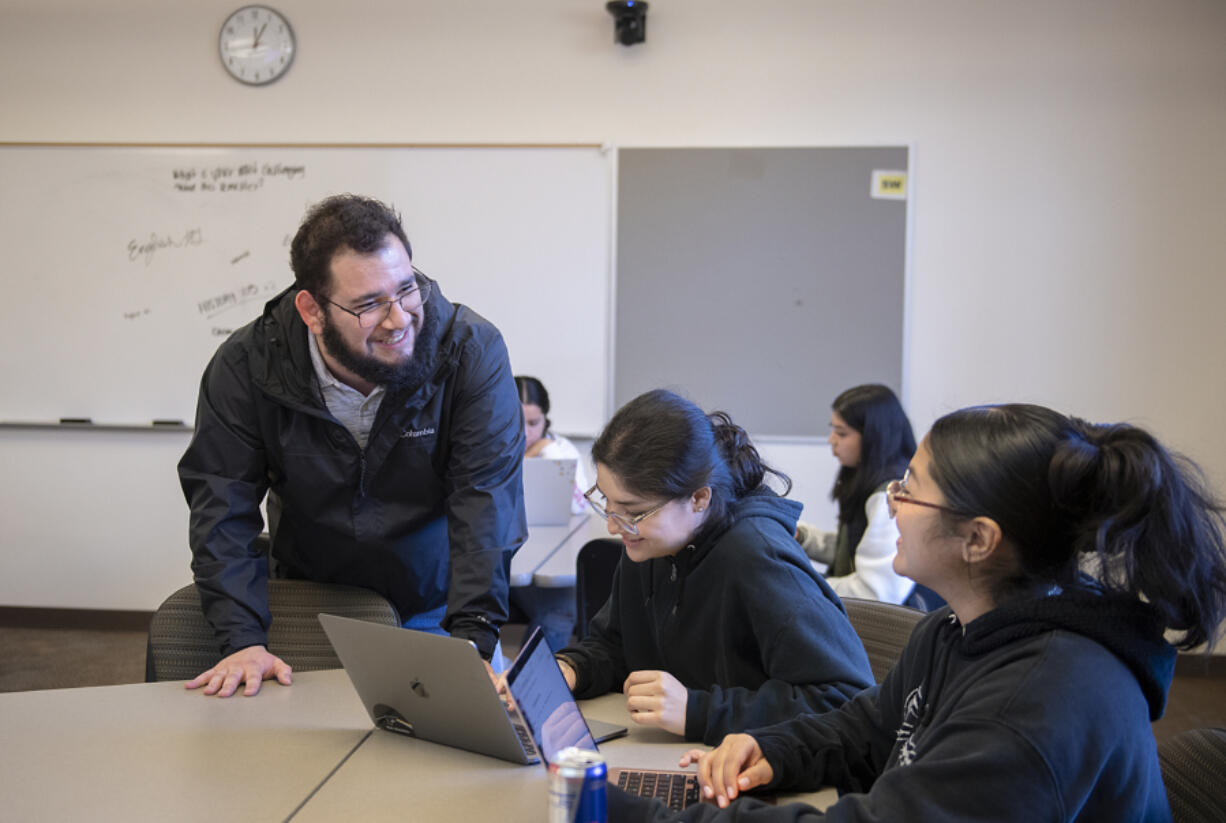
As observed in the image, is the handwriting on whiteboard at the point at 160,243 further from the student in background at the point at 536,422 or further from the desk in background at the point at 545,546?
the desk in background at the point at 545,546

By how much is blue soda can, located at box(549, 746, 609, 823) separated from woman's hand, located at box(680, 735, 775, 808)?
276 mm

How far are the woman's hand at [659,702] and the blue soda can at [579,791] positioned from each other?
1.43 feet

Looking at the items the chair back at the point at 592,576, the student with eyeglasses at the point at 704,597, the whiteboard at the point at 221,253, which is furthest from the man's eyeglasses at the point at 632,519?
the whiteboard at the point at 221,253

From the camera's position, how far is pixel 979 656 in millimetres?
1139

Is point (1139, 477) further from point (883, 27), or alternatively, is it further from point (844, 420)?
point (883, 27)

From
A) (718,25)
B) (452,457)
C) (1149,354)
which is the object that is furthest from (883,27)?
(452,457)

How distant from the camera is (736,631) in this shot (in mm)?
1627

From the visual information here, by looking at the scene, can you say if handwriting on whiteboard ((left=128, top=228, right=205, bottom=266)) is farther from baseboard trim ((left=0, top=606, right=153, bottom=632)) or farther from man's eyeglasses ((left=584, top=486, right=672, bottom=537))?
man's eyeglasses ((left=584, top=486, right=672, bottom=537))

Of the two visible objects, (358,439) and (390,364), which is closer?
(390,364)

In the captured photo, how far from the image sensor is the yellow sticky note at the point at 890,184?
436cm

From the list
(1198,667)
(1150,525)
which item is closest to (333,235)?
(1150,525)

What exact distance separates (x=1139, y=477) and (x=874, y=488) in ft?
6.26

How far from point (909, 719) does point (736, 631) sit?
1.30 ft

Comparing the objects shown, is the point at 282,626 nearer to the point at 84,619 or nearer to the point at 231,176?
the point at 231,176
